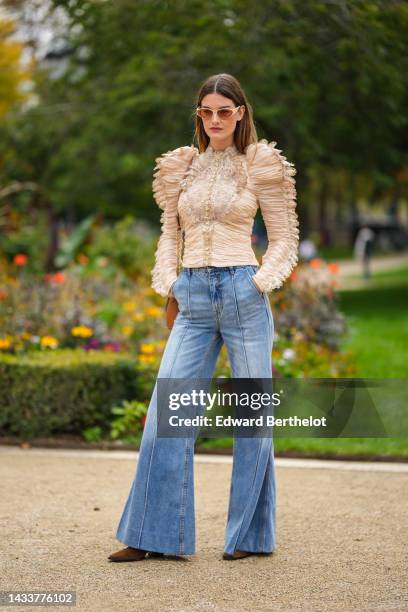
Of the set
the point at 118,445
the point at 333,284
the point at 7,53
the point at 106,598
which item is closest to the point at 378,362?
the point at 333,284

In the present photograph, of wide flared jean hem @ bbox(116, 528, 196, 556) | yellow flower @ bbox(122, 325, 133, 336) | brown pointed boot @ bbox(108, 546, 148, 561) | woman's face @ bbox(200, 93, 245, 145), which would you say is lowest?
brown pointed boot @ bbox(108, 546, 148, 561)

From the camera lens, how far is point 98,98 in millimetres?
15695

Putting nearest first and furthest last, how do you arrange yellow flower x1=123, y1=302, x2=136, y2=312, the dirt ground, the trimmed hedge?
the dirt ground
the trimmed hedge
yellow flower x1=123, y1=302, x2=136, y2=312

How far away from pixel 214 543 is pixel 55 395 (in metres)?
2.72

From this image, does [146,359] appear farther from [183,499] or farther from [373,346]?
[373,346]

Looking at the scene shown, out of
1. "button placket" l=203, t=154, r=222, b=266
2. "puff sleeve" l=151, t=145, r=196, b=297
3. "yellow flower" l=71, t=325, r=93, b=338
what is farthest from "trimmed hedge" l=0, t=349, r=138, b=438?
"button placket" l=203, t=154, r=222, b=266

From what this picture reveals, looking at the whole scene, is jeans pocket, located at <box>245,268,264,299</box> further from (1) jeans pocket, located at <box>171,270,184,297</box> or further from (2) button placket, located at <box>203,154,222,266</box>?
(1) jeans pocket, located at <box>171,270,184,297</box>

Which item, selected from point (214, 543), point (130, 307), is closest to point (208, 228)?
point (214, 543)

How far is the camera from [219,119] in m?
4.48

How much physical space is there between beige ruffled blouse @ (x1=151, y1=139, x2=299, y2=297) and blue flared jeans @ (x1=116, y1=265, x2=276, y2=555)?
7 centimetres

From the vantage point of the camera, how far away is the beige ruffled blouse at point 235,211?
446 cm

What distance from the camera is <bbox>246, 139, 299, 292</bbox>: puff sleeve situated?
446 cm

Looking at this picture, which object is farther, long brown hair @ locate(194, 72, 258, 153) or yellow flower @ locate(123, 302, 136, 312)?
yellow flower @ locate(123, 302, 136, 312)

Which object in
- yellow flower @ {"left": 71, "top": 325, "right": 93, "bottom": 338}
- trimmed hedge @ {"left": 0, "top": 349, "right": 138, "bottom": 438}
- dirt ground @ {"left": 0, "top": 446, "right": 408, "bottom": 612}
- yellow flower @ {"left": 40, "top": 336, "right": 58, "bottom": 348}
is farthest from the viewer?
yellow flower @ {"left": 71, "top": 325, "right": 93, "bottom": 338}
